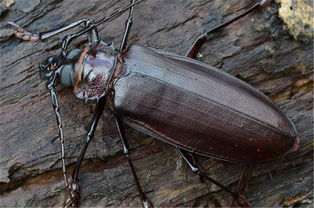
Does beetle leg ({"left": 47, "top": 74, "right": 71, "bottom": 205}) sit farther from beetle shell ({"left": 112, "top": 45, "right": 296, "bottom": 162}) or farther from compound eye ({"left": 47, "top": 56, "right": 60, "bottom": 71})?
beetle shell ({"left": 112, "top": 45, "right": 296, "bottom": 162})

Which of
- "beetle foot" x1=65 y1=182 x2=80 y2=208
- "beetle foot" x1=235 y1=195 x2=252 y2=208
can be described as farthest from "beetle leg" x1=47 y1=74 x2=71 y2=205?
"beetle foot" x1=235 y1=195 x2=252 y2=208

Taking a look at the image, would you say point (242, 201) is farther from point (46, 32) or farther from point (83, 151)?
point (46, 32)

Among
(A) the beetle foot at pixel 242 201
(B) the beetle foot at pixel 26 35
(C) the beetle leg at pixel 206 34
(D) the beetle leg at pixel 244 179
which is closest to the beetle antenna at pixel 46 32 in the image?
(B) the beetle foot at pixel 26 35

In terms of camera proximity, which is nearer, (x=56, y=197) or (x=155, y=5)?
(x=56, y=197)

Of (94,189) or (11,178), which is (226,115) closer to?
(94,189)

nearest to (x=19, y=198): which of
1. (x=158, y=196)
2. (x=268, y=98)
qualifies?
(x=158, y=196)

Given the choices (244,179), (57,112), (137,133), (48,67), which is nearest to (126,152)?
(137,133)
